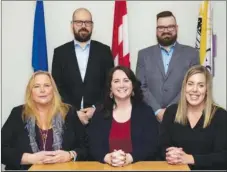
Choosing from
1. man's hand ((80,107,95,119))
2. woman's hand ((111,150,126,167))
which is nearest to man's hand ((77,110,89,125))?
man's hand ((80,107,95,119))

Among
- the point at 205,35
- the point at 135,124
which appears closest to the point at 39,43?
the point at 205,35

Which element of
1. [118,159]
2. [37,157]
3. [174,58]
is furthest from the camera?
[174,58]

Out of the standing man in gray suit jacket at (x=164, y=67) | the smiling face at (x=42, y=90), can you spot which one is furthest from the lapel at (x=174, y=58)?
the smiling face at (x=42, y=90)

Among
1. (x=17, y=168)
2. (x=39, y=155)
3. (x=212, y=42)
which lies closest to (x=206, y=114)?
(x=39, y=155)

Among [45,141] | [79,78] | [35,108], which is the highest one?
[79,78]

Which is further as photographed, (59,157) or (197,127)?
(197,127)

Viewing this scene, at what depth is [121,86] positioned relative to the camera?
3189 millimetres

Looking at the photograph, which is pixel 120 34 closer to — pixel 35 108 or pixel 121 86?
pixel 121 86

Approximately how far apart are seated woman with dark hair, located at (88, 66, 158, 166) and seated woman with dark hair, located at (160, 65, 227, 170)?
16 cm

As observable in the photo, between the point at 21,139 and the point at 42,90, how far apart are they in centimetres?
41

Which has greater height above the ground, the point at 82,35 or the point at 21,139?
the point at 82,35

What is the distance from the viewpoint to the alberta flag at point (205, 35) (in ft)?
15.0

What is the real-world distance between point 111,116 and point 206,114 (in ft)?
2.47

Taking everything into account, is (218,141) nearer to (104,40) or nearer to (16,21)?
(104,40)
